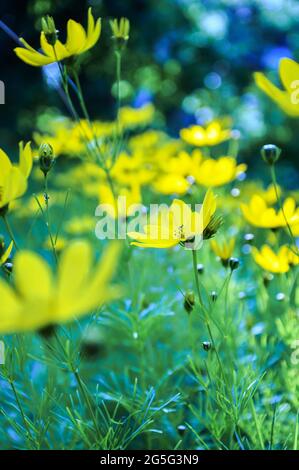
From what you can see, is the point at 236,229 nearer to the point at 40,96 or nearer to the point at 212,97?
the point at 40,96

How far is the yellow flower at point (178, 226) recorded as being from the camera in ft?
1.57

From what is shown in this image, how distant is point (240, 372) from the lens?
623mm

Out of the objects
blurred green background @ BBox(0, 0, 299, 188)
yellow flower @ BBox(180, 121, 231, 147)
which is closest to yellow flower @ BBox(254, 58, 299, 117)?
yellow flower @ BBox(180, 121, 231, 147)

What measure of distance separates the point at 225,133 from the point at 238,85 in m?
1.73

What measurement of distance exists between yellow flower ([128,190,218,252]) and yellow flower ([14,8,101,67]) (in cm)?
20

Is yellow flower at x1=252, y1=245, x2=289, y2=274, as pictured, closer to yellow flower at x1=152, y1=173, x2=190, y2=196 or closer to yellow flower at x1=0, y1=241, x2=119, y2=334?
yellow flower at x1=152, y1=173, x2=190, y2=196

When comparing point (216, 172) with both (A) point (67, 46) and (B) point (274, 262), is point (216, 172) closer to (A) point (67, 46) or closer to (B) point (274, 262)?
(B) point (274, 262)

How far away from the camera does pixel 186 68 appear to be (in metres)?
2.52

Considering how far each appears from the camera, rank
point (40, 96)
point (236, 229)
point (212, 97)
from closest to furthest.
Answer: point (236, 229), point (40, 96), point (212, 97)

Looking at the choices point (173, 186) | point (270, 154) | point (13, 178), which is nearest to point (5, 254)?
point (13, 178)

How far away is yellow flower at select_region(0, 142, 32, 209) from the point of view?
0.43 m

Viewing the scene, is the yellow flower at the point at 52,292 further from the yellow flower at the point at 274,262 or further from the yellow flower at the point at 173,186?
the yellow flower at the point at 173,186

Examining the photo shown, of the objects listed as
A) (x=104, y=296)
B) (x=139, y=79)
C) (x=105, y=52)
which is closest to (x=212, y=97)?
(x=139, y=79)
